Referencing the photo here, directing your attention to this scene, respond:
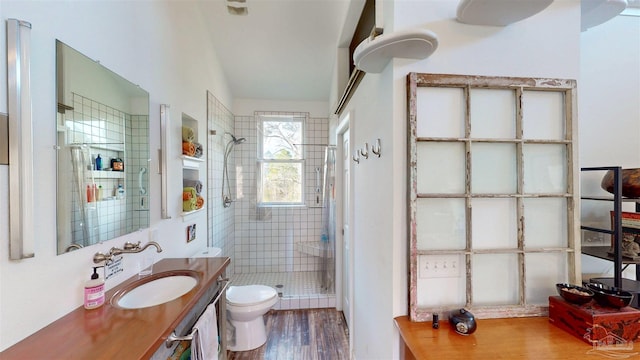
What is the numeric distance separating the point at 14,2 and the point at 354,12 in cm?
200

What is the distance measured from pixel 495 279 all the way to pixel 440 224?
15.6 inches

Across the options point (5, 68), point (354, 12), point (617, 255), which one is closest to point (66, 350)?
point (5, 68)

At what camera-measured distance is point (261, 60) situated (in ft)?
Answer: 9.28

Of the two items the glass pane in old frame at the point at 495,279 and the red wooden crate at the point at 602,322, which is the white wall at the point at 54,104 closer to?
the glass pane in old frame at the point at 495,279

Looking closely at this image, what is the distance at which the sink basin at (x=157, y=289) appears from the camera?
46.6 inches

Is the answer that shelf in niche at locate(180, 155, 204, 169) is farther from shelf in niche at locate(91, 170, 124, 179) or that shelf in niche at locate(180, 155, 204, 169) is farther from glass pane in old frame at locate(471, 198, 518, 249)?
glass pane in old frame at locate(471, 198, 518, 249)

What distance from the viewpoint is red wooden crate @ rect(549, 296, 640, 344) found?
36.8 inches

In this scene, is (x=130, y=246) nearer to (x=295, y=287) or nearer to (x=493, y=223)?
(x=493, y=223)

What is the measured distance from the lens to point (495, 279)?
118cm

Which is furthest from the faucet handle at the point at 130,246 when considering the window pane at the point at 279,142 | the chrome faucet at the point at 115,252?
the window pane at the point at 279,142

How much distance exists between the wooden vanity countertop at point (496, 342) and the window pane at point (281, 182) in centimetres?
262

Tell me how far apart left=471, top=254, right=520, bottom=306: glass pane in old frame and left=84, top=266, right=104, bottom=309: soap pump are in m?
1.67

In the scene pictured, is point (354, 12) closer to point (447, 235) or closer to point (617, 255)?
point (447, 235)

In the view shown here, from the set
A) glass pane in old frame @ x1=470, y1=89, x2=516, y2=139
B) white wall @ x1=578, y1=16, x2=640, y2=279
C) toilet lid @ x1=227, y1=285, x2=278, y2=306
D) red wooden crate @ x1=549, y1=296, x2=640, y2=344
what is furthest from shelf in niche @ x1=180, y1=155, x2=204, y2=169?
white wall @ x1=578, y1=16, x2=640, y2=279
